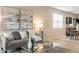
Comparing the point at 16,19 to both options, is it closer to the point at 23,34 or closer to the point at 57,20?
the point at 23,34

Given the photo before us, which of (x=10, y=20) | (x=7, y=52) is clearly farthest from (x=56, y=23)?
(x=7, y=52)

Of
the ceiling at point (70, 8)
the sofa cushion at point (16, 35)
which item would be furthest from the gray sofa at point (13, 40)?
the ceiling at point (70, 8)

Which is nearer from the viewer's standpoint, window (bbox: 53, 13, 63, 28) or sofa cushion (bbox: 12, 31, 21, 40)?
sofa cushion (bbox: 12, 31, 21, 40)

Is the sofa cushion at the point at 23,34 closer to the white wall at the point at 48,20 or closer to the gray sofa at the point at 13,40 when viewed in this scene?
the gray sofa at the point at 13,40

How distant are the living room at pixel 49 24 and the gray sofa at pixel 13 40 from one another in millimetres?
56

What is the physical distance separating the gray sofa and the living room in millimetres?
56

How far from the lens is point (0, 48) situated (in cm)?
335

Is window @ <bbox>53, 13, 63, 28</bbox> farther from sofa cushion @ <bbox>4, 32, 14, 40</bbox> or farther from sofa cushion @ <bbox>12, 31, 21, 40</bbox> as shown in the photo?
sofa cushion @ <bbox>4, 32, 14, 40</bbox>

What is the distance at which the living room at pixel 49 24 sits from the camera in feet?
11.1

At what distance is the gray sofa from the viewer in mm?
3299

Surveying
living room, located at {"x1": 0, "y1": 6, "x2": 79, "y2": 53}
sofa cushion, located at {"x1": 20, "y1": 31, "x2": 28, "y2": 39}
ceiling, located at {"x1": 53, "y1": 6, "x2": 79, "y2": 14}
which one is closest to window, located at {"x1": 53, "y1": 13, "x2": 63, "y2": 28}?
living room, located at {"x1": 0, "y1": 6, "x2": 79, "y2": 53}

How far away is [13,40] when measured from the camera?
10.9 ft
